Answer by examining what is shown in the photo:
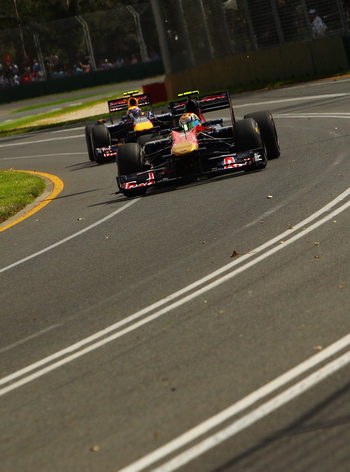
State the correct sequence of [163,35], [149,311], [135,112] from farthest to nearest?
[163,35] → [135,112] → [149,311]

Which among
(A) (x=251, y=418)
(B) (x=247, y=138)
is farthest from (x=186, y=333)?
(B) (x=247, y=138)

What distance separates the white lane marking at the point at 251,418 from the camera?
16.1 feet

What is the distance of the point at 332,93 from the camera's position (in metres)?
27.1

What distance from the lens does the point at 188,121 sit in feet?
51.5

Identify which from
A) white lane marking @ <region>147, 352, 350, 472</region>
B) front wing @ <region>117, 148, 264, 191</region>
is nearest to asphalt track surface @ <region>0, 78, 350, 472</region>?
white lane marking @ <region>147, 352, 350, 472</region>

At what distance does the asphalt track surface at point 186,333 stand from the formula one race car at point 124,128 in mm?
6689

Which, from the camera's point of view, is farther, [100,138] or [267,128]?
[100,138]

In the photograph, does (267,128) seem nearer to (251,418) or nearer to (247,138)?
(247,138)

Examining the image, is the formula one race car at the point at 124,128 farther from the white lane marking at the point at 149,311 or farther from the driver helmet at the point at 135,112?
the white lane marking at the point at 149,311

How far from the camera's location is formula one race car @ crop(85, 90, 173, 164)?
2084cm

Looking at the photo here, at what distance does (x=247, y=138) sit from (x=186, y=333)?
8.16m

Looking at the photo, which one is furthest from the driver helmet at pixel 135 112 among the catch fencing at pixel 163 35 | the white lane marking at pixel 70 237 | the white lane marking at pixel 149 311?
the catch fencing at pixel 163 35

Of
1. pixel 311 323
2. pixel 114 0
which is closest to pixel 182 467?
pixel 311 323

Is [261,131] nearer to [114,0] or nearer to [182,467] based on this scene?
[182,467]
